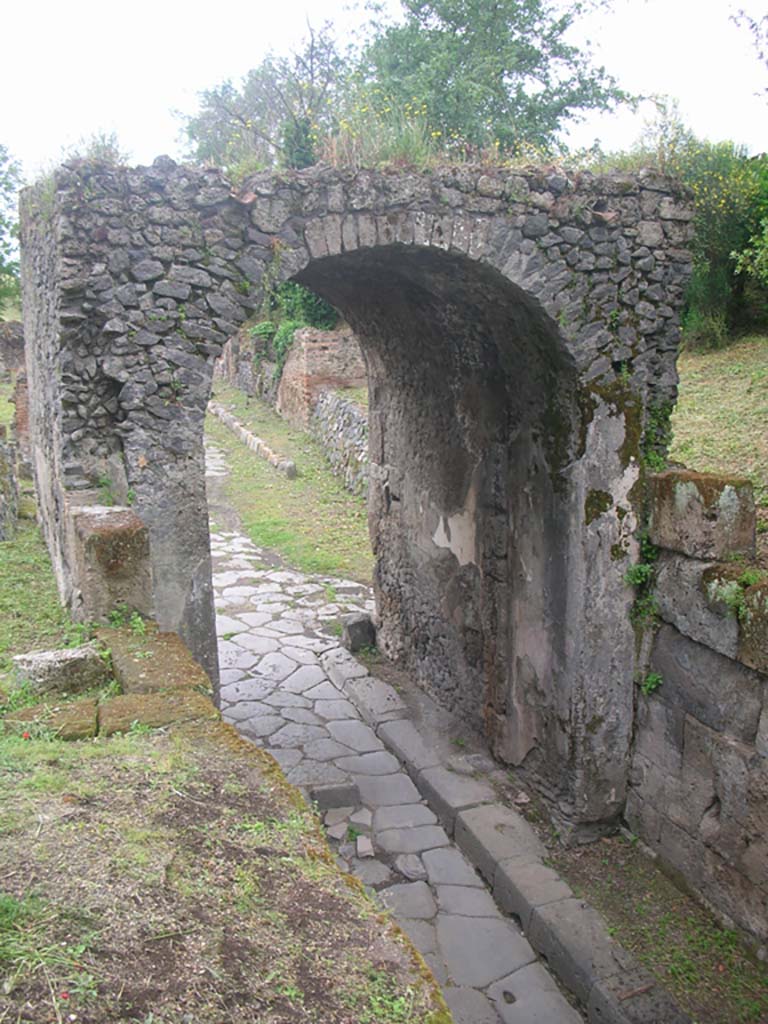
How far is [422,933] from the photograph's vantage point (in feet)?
15.4

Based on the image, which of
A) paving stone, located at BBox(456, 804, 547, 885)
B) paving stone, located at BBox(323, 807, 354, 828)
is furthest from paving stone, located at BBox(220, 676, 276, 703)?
paving stone, located at BBox(456, 804, 547, 885)

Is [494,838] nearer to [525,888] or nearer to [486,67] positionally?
[525,888]

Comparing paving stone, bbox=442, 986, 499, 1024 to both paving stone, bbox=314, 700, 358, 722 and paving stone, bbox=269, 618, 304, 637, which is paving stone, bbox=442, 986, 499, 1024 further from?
paving stone, bbox=269, 618, 304, 637

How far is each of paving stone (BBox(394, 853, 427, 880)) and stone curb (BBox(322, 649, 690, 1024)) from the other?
35cm

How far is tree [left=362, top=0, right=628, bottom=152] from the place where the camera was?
17.0m

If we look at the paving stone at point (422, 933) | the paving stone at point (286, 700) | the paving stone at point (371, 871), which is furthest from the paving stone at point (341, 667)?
the paving stone at point (422, 933)

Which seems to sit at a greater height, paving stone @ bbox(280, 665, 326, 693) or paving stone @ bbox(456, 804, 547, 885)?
paving stone @ bbox(280, 665, 326, 693)

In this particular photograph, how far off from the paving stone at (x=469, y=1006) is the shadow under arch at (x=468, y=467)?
189cm

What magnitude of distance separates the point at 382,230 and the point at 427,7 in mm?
16761

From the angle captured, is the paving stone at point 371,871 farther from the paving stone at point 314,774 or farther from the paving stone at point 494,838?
the paving stone at point 314,774

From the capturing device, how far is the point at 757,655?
14.1ft

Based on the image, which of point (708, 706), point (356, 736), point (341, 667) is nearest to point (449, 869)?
point (356, 736)

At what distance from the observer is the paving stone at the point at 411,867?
17.0 ft

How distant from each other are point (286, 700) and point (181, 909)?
5395mm
